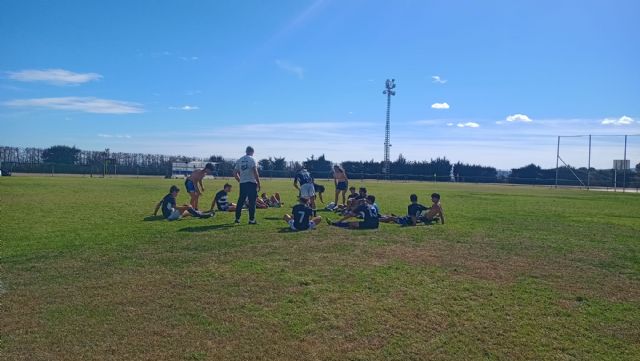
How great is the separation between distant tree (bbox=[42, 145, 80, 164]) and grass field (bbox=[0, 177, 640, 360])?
4769cm

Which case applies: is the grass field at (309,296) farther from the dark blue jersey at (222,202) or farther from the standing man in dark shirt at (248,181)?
the dark blue jersey at (222,202)

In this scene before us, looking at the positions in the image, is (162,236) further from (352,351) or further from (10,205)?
(10,205)

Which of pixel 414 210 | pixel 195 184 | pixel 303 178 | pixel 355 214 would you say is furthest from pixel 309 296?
pixel 195 184

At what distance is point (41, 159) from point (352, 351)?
56690mm

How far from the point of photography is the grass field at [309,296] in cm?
482

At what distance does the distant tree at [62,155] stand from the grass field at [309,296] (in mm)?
47689

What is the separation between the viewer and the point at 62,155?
53.9 metres

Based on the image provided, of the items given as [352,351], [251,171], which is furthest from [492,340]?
[251,171]

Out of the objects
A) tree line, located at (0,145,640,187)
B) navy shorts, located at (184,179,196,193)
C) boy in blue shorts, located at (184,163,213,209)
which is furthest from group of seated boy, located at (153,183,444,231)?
tree line, located at (0,145,640,187)

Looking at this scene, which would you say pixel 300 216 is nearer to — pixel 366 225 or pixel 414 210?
pixel 366 225

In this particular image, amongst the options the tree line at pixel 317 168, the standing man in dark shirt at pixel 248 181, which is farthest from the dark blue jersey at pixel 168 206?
the tree line at pixel 317 168

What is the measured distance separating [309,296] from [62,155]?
55.5m

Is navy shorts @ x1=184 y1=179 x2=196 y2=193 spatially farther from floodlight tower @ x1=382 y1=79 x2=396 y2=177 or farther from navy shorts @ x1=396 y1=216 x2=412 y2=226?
floodlight tower @ x1=382 y1=79 x2=396 y2=177

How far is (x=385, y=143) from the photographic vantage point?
66.2 metres
